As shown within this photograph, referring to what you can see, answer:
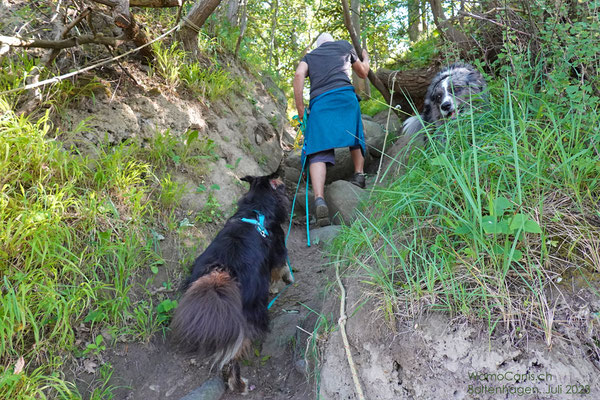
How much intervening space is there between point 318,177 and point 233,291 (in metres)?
2.24

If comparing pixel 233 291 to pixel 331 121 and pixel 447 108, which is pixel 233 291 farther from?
pixel 331 121

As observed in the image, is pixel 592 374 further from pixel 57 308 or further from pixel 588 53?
pixel 57 308

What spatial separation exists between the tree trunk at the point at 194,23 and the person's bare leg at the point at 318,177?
94.0 inches

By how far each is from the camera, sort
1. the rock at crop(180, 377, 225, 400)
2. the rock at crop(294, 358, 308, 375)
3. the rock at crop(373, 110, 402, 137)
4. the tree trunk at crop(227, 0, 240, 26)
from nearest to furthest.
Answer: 1. the rock at crop(180, 377, 225, 400)
2. the rock at crop(294, 358, 308, 375)
3. the rock at crop(373, 110, 402, 137)
4. the tree trunk at crop(227, 0, 240, 26)

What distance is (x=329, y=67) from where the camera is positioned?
4266mm

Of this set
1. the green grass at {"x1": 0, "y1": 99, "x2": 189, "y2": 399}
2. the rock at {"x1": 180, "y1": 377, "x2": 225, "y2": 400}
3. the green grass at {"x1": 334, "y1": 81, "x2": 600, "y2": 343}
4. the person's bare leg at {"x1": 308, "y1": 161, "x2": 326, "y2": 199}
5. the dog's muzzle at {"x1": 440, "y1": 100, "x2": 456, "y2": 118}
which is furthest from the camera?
the person's bare leg at {"x1": 308, "y1": 161, "x2": 326, "y2": 199}

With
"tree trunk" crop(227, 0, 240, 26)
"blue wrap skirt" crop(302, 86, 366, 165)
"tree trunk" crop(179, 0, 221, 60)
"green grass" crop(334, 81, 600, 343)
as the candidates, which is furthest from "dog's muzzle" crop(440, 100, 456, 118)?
"tree trunk" crop(227, 0, 240, 26)

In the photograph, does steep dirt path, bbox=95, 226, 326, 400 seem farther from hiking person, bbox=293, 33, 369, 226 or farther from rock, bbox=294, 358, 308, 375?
hiking person, bbox=293, 33, 369, 226

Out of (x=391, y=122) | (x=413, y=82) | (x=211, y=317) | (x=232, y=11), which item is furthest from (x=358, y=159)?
(x=232, y=11)

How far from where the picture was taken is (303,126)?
452 cm

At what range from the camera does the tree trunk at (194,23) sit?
4453 mm

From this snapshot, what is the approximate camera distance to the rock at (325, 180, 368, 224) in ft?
12.8

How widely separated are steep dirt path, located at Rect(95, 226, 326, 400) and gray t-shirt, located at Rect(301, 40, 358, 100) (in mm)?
2580

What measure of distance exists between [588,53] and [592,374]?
1.61 m
